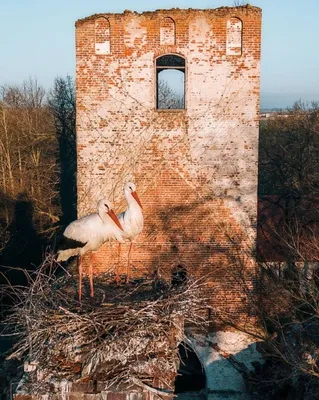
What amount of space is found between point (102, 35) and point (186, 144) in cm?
269

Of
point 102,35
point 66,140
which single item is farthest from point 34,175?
point 102,35

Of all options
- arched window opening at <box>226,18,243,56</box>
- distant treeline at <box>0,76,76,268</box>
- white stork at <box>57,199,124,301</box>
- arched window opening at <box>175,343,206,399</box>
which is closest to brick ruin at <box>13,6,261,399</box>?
arched window opening at <box>226,18,243,56</box>

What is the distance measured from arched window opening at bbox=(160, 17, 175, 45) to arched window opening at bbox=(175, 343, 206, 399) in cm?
627

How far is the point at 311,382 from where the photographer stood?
10.3 metres

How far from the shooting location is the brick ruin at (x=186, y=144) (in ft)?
36.5

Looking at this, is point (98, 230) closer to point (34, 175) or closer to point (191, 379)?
point (191, 379)

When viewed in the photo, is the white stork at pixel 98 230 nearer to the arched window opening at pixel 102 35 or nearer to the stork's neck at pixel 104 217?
the stork's neck at pixel 104 217

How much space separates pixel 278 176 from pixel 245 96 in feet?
27.6

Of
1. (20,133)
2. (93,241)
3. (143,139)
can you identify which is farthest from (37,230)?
(93,241)

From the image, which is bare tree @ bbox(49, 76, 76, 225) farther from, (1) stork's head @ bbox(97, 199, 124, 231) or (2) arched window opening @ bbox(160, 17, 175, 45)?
(1) stork's head @ bbox(97, 199, 124, 231)

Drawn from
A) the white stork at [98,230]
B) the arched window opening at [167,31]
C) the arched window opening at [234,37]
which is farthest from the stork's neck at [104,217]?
the arched window opening at [234,37]

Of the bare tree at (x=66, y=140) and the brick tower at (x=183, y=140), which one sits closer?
the brick tower at (x=183, y=140)

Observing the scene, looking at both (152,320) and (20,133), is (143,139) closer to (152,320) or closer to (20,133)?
(152,320)

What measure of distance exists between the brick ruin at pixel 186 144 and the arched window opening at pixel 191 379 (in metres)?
0.89
